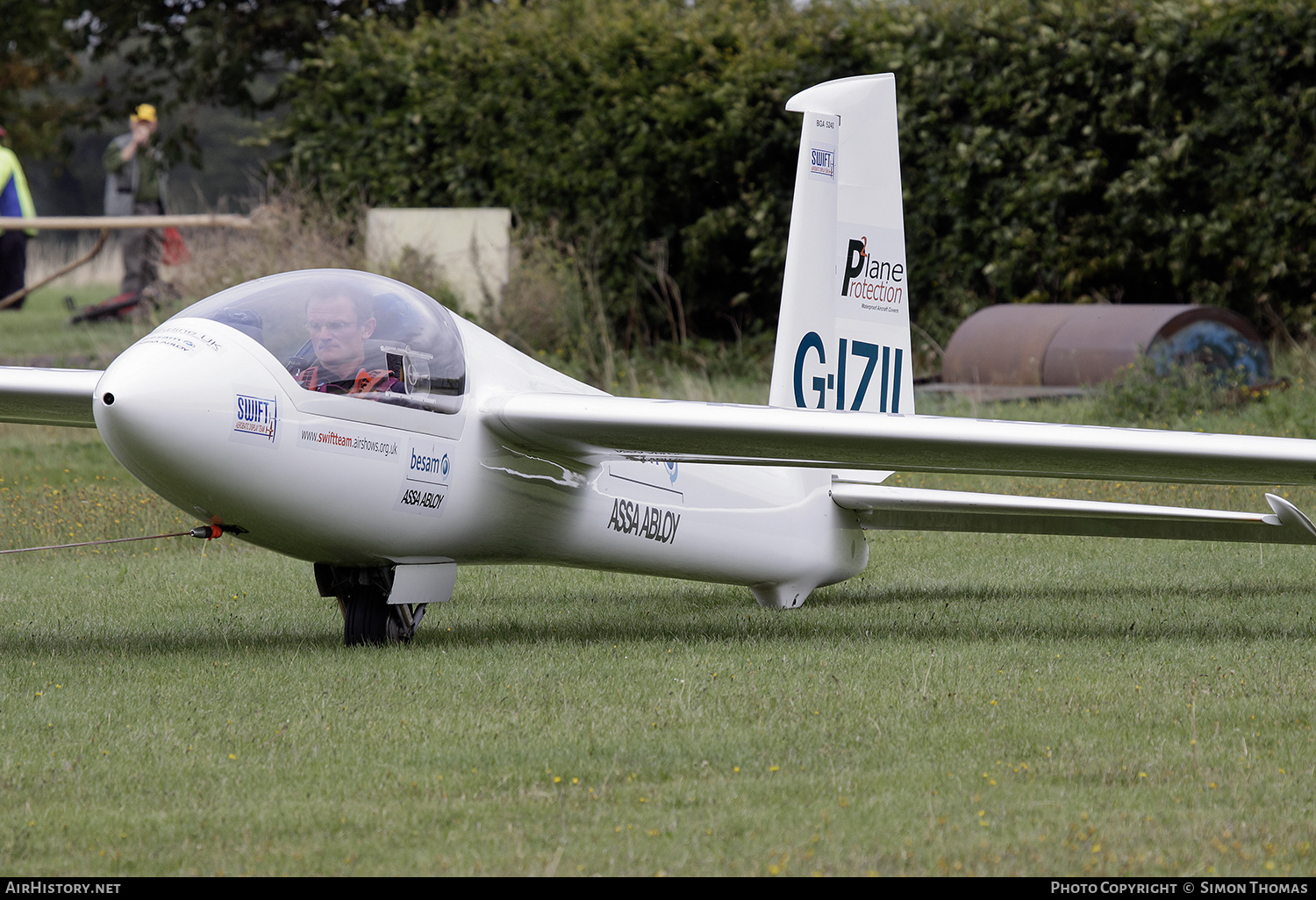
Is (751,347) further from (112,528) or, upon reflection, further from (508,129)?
(112,528)

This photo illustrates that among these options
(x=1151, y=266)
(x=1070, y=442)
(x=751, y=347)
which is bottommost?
(x=751, y=347)

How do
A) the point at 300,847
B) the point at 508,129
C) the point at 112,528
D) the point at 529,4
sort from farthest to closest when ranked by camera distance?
1. the point at 529,4
2. the point at 508,129
3. the point at 112,528
4. the point at 300,847

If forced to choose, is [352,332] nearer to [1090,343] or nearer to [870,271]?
[870,271]

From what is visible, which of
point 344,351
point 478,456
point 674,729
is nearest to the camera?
point 674,729

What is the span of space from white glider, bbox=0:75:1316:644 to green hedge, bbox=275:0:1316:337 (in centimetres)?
756

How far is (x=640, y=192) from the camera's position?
1686cm

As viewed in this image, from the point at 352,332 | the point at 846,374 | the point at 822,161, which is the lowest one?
the point at 846,374

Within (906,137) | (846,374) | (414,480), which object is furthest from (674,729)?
(906,137)

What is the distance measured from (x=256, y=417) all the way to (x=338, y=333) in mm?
500

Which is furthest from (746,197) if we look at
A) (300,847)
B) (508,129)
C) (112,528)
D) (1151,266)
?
(300,847)

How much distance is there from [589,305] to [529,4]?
465cm

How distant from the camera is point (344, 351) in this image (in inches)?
237

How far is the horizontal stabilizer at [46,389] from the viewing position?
21.9 feet

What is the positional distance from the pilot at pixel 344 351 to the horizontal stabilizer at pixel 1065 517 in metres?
2.90
